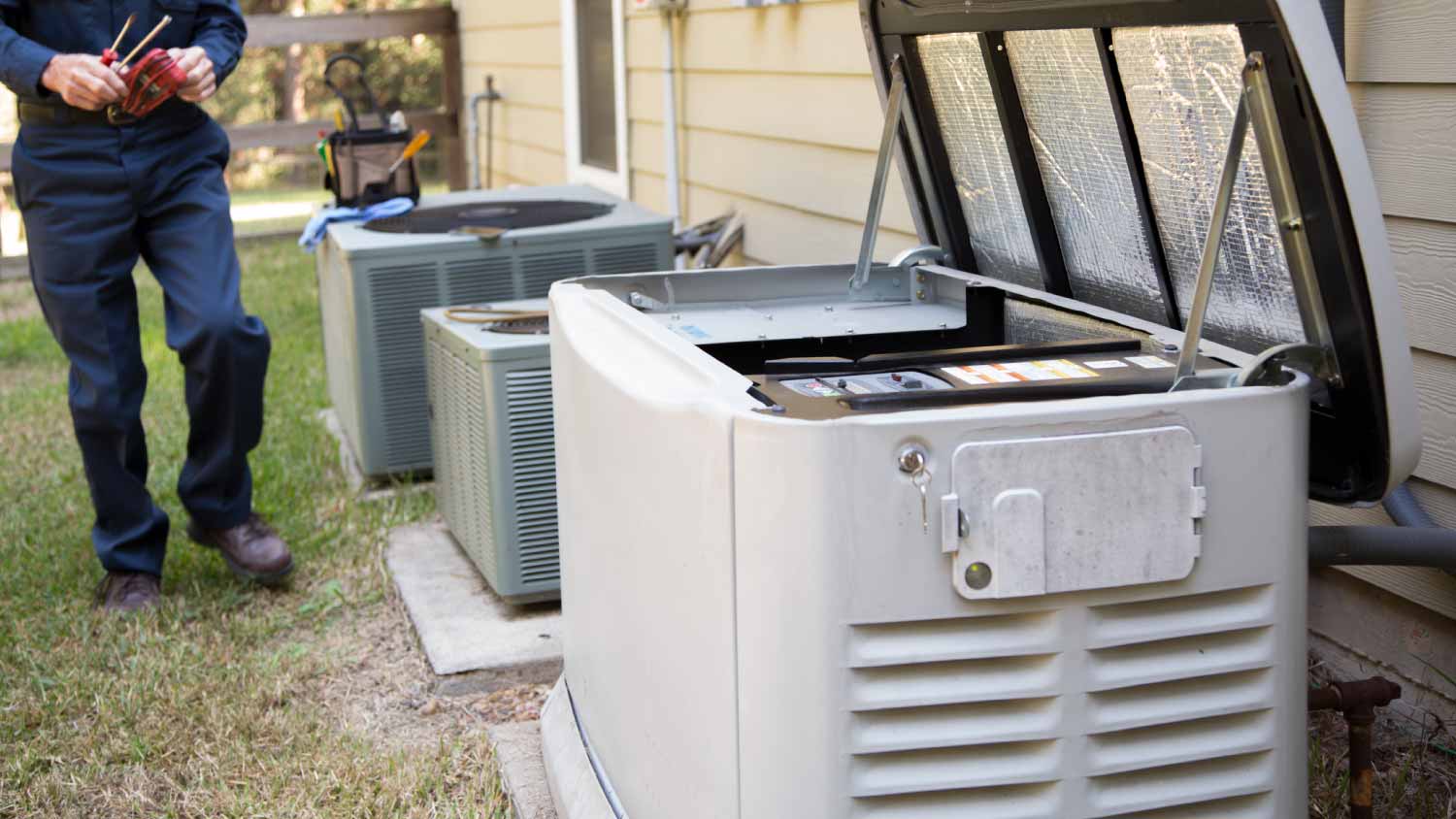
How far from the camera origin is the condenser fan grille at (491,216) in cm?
411

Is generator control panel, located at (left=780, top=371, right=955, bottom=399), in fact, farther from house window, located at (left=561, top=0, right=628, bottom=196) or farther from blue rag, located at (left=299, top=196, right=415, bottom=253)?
house window, located at (left=561, top=0, right=628, bottom=196)

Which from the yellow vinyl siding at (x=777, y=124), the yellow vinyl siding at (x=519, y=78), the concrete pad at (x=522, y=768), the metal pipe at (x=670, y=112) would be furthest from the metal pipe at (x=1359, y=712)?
the yellow vinyl siding at (x=519, y=78)

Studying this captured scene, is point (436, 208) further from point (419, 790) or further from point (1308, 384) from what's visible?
point (1308, 384)

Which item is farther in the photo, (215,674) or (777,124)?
(777,124)

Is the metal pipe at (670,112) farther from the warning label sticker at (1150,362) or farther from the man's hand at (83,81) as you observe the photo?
the warning label sticker at (1150,362)

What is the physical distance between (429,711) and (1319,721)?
1.57 m

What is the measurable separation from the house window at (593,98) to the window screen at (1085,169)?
151 inches

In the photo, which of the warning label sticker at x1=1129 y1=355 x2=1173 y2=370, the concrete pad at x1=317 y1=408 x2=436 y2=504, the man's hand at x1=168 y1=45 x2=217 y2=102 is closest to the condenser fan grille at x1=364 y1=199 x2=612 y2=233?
the concrete pad at x1=317 y1=408 x2=436 y2=504

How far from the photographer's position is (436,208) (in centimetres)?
452

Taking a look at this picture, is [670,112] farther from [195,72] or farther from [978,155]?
[978,155]

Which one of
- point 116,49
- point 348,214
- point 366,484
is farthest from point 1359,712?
point 348,214

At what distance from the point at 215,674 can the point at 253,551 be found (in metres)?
0.48

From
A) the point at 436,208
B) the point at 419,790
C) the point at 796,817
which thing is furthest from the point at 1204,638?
the point at 436,208

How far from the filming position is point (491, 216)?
4266 millimetres
